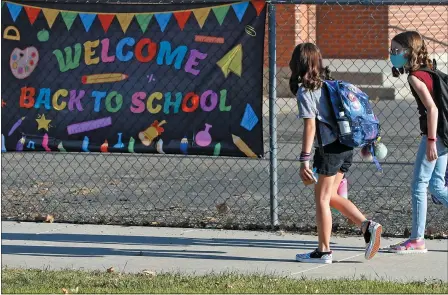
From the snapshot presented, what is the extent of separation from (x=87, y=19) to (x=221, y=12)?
1.23m

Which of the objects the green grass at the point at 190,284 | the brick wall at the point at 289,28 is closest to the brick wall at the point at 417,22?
the brick wall at the point at 289,28

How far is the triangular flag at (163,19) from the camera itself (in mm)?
8500

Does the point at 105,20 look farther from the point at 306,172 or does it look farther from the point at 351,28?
the point at 351,28

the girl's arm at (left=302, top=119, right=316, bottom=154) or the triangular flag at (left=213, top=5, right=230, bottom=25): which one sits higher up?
the triangular flag at (left=213, top=5, right=230, bottom=25)

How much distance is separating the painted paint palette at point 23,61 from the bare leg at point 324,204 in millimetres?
3215

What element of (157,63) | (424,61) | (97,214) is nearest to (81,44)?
(157,63)

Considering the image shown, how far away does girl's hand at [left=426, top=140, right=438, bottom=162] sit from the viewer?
23.2ft

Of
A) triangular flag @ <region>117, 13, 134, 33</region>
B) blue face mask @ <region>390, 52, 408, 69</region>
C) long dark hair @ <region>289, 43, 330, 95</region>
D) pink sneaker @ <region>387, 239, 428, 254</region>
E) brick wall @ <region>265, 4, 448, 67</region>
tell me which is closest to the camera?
long dark hair @ <region>289, 43, 330, 95</region>

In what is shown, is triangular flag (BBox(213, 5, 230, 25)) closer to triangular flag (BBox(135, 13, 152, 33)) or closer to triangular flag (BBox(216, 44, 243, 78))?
triangular flag (BBox(216, 44, 243, 78))

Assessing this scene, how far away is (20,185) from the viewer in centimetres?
1092

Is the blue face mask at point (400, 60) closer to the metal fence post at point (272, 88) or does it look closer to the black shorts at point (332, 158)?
the black shorts at point (332, 158)

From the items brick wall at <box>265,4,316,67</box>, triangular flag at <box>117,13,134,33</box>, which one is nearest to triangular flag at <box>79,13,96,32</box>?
triangular flag at <box>117,13,134,33</box>

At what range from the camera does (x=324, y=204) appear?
7062mm

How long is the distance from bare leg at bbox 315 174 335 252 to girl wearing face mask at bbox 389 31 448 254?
0.69 m
